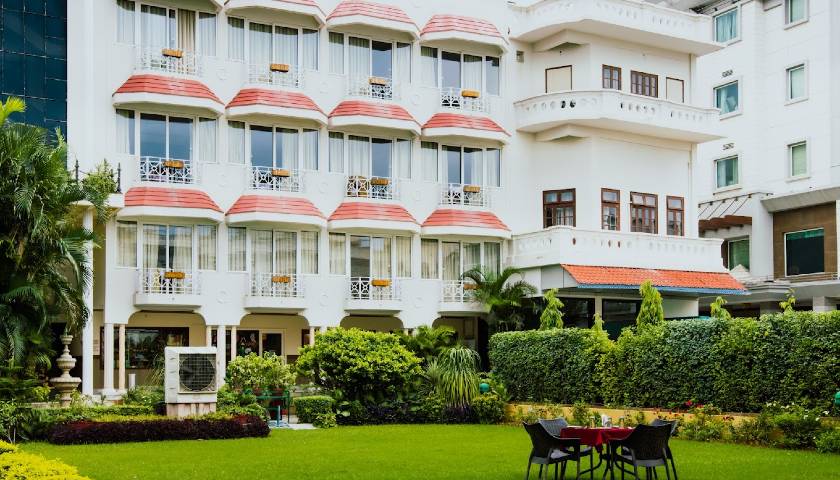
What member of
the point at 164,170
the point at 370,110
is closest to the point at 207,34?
the point at 164,170

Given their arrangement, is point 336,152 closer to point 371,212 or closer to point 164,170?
point 371,212

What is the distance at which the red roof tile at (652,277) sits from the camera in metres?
34.6

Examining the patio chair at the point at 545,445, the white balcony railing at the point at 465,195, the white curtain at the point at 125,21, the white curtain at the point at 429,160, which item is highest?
the white curtain at the point at 125,21

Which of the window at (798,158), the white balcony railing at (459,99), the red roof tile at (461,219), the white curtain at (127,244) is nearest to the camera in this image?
the white curtain at (127,244)

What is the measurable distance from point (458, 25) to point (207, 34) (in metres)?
8.12

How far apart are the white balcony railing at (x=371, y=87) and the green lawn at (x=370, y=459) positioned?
1279 cm

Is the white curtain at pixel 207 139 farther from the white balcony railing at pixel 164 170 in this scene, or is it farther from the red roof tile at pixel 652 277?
the red roof tile at pixel 652 277

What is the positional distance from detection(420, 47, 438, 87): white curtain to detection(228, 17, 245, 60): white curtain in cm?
603

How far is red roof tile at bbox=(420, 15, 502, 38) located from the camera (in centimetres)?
3597

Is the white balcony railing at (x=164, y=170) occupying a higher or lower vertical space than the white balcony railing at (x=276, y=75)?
lower

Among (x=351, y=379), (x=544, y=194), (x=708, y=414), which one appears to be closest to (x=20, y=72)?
(x=351, y=379)

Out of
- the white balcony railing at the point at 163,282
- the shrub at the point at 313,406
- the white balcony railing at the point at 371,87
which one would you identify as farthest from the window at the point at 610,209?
the white balcony railing at the point at 163,282

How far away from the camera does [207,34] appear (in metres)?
33.2

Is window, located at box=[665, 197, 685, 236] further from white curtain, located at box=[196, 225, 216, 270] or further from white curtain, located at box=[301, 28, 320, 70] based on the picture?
white curtain, located at box=[196, 225, 216, 270]
